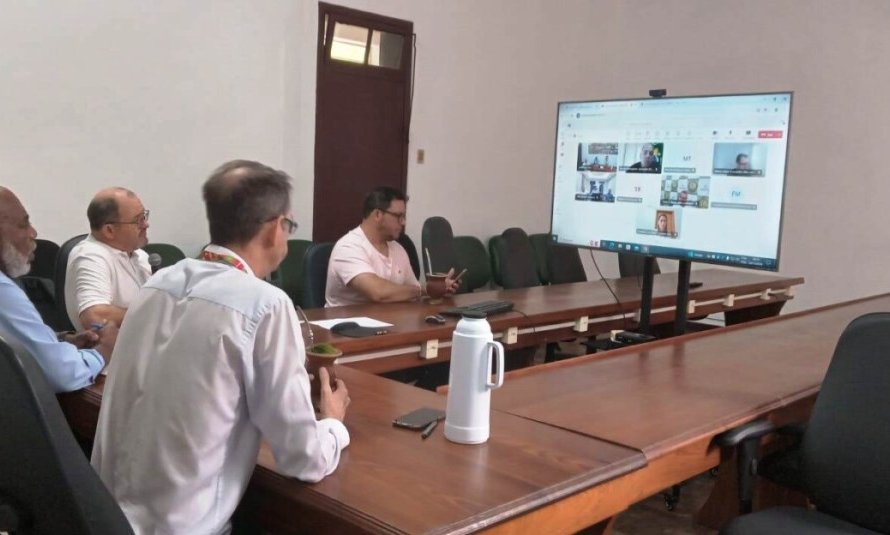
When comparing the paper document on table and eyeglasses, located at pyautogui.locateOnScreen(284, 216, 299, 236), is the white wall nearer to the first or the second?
the paper document on table

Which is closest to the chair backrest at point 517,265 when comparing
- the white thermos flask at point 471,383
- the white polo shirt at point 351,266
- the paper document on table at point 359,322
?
the white polo shirt at point 351,266

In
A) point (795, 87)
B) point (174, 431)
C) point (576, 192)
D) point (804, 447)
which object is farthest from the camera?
point (795, 87)

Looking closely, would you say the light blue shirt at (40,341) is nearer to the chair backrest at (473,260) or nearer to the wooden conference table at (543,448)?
the wooden conference table at (543,448)

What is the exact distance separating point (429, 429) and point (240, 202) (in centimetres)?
54

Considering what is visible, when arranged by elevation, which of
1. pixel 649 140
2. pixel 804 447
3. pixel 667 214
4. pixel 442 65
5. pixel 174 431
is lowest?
pixel 804 447

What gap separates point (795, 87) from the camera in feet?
19.7

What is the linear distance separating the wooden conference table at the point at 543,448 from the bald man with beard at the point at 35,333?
2.5 inches

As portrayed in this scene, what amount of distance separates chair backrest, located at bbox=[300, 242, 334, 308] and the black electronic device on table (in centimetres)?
69

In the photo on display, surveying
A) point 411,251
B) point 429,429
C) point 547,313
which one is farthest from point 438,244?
point 429,429

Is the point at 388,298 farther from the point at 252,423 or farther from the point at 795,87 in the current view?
the point at 795,87

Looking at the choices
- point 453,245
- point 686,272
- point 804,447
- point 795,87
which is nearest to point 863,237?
point 795,87

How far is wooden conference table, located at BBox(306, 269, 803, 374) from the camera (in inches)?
97.7

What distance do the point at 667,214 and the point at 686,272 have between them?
0.73 ft

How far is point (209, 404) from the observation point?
123cm
